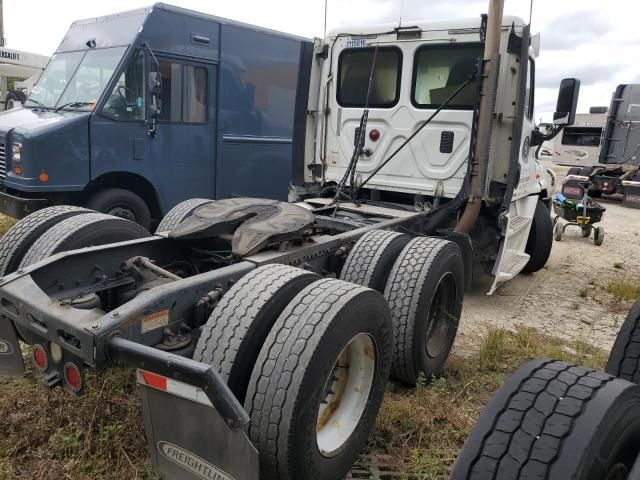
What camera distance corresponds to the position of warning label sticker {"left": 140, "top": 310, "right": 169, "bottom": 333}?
2479 mm

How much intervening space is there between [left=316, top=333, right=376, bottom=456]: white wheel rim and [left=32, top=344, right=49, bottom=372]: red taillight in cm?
128

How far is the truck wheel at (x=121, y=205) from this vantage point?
6465mm

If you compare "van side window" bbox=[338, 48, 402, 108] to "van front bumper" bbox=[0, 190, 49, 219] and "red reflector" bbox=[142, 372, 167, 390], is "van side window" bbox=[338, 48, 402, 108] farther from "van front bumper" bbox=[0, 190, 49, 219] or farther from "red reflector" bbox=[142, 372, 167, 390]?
"red reflector" bbox=[142, 372, 167, 390]

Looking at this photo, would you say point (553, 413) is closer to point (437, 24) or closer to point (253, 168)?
point (437, 24)

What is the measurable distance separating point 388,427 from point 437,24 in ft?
12.4

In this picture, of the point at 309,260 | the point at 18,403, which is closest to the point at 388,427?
the point at 309,260

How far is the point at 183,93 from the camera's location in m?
7.16

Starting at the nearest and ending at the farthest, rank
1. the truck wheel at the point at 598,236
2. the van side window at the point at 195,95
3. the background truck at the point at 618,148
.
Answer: the van side window at the point at 195,95 < the truck wheel at the point at 598,236 < the background truck at the point at 618,148

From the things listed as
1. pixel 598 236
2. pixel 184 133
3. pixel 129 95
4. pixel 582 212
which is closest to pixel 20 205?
pixel 129 95

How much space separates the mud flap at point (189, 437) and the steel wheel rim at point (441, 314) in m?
2.22

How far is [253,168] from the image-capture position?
821 cm

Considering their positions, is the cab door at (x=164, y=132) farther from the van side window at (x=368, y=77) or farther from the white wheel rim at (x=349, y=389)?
the white wheel rim at (x=349, y=389)

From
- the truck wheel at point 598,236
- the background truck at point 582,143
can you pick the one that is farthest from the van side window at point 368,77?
the background truck at point 582,143

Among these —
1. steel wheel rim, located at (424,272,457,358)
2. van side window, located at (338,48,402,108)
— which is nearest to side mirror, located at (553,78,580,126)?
van side window, located at (338,48,402,108)
